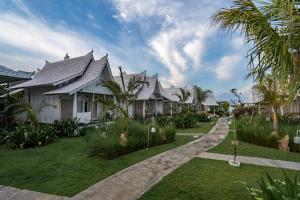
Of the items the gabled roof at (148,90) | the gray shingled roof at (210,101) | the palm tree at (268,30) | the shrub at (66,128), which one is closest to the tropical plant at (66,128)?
the shrub at (66,128)

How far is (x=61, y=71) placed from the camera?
19.1 m

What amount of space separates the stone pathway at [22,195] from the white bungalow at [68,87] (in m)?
10.5

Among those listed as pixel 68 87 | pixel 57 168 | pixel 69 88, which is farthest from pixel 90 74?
pixel 57 168

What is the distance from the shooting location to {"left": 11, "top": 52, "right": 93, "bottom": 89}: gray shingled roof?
17.8 m

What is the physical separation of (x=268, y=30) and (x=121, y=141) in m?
6.84

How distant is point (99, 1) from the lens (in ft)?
40.8

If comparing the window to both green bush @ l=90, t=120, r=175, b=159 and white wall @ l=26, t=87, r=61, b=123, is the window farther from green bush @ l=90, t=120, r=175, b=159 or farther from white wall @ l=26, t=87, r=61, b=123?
green bush @ l=90, t=120, r=175, b=159

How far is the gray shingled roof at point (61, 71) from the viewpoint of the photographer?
58.5 feet

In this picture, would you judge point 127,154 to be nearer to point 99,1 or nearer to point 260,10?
point 260,10

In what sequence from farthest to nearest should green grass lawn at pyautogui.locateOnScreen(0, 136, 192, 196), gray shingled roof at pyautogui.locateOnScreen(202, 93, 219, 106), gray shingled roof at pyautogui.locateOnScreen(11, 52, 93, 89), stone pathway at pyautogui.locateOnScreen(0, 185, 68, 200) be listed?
gray shingled roof at pyautogui.locateOnScreen(202, 93, 219, 106) → gray shingled roof at pyautogui.locateOnScreen(11, 52, 93, 89) → green grass lawn at pyautogui.locateOnScreen(0, 136, 192, 196) → stone pathway at pyautogui.locateOnScreen(0, 185, 68, 200)

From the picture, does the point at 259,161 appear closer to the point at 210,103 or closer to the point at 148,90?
the point at 148,90

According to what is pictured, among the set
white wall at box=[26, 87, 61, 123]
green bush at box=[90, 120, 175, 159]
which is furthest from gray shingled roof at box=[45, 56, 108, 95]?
green bush at box=[90, 120, 175, 159]

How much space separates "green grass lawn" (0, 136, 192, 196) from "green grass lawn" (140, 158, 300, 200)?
1.85m

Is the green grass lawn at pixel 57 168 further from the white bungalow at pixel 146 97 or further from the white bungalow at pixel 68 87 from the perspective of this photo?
the white bungalow at pixel 146 97
